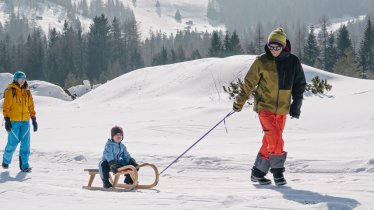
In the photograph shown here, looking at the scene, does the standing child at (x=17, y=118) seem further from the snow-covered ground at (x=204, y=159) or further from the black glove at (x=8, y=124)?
the snow-covered ground at (x=204, y=159)

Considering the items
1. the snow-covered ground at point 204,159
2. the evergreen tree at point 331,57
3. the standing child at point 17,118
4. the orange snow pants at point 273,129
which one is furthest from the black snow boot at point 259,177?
the evergreen tree at point 331,57

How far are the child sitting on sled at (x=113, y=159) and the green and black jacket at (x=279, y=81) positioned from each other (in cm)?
221

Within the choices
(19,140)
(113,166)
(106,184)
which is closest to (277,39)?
(113,166)

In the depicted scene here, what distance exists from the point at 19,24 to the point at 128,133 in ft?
521

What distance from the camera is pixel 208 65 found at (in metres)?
29.6

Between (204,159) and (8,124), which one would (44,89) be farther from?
(204,159)

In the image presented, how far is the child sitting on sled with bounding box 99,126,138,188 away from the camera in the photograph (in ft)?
23.9

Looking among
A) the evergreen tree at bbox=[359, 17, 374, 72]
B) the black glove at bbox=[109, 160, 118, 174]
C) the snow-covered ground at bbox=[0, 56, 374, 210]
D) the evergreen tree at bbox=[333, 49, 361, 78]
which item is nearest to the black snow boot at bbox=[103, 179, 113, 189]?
the black glove at bbox=[109, 160, 118, 174]

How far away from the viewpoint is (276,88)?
624 centimetres

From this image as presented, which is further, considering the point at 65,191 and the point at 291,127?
the point at 291,127

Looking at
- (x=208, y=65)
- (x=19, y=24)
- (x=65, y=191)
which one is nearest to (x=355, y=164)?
(x=65, y=191)

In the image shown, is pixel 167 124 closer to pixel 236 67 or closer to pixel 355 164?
pixel 355 164

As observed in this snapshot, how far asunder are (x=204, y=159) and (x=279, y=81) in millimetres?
2884

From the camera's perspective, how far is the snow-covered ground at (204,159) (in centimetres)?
540
